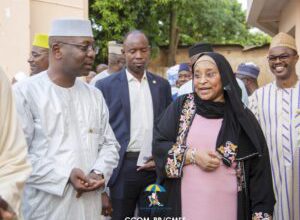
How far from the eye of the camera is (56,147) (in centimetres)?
360

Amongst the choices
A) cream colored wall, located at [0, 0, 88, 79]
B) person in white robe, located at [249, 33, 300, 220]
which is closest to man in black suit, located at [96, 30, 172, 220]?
person in white robe, located at [249, 33, 300, 220]

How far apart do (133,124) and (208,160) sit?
1.52 metres

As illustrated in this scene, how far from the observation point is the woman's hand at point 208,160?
3760 mm

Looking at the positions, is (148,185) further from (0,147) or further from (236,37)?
(236,37)

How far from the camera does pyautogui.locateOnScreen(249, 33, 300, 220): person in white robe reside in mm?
4914

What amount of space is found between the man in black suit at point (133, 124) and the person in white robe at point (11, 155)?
222 centimetres

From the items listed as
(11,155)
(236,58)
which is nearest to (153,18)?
(236,58)

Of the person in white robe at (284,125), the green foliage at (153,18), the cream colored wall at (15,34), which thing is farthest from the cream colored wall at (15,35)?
the green foliage at (153,18)

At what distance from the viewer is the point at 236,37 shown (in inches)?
1101

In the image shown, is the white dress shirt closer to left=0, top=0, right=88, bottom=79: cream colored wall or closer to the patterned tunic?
the patterned tunic

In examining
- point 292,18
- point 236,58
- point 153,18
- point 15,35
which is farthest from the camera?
point 236,58

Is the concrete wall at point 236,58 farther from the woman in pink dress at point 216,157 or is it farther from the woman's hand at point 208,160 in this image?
the woman's hand at point 208,160

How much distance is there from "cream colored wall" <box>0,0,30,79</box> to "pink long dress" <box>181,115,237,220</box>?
6535 millimetres

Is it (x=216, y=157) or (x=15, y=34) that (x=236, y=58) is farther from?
(x=216, y=157)
